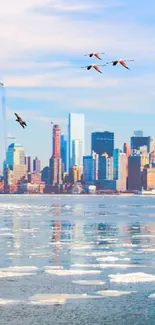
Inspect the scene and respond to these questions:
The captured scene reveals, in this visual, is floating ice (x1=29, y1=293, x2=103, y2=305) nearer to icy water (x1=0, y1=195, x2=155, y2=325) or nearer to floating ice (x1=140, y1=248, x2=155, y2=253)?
icy water (x1=0, y1=195, x2=155, y2=325)

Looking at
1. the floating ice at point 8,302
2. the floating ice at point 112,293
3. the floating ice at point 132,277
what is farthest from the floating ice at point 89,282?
the floating ice at point 8,302

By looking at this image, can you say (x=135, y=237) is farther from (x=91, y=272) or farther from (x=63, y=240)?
(x=91, y=272)

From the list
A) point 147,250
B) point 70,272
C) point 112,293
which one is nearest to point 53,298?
point 112,293

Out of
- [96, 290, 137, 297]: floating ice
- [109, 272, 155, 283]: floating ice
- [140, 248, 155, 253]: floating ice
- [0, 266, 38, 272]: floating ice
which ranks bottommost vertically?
[140, 248, 155, 253]: floating ice

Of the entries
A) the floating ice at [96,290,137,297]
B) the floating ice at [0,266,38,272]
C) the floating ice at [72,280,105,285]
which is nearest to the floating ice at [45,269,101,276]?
the floating ice at [0,266,38,272]

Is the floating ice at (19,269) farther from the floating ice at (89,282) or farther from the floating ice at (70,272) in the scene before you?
the floating ice at (89,282)

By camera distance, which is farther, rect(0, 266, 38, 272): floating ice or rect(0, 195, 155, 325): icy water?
rect(0, 266, 38, 272): floating ice

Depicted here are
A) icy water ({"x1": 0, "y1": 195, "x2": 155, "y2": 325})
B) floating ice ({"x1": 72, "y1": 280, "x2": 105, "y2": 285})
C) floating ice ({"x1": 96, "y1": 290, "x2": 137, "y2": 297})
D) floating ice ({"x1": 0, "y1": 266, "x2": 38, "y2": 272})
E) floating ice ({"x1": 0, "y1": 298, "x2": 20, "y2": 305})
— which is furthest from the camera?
floating ice ({"x1": 0, "y1": 266, "x2": 38, "y2": 272})

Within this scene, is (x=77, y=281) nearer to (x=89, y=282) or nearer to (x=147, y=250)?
(x=89, y=282)

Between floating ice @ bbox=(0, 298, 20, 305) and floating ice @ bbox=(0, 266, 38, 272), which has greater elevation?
floating ice @ bbox=(0, 266, 38, 272)

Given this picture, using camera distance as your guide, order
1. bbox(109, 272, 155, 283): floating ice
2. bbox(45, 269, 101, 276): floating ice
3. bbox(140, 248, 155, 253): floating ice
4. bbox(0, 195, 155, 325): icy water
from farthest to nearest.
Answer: bbox(140, 248, 155, 253): floating ice, bbox(45, 269, 101, 276): floating ice, bbox(109, 272, 155, 283): floating ice, bbox(0, 195, 155, 325): icy water
